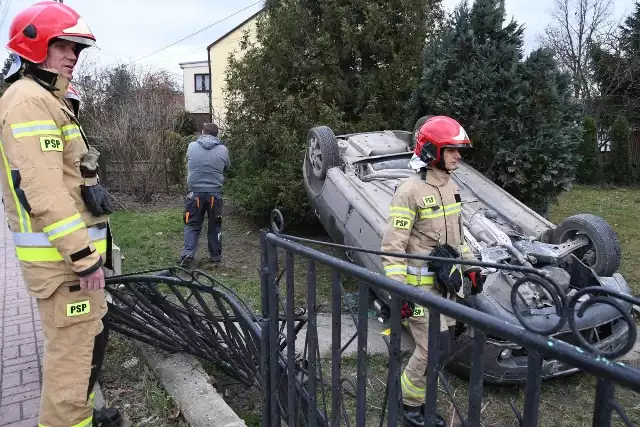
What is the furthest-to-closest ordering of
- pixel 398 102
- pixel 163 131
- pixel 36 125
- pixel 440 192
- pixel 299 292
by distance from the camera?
pixel 163 131 < pixel 398 102 < pixel 299 292 < pixel 440 192 < pixel 36 125

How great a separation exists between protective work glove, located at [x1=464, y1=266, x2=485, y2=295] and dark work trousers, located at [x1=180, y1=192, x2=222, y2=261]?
3.91 m

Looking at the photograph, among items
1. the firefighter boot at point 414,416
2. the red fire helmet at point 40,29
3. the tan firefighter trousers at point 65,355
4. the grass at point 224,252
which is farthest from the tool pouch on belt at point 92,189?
the grass at point 224,252

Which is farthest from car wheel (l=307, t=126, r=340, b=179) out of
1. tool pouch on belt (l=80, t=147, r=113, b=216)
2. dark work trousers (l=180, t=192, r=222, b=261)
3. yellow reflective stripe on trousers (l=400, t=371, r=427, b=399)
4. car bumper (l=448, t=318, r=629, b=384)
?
tool pouch on belt (l=80, t=147, r=113, b=216)

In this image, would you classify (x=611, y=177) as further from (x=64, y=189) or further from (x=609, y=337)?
(x=64, y=189)

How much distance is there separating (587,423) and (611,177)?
43.6 feet

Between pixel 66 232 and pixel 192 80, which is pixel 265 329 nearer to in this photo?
pixel 66 232

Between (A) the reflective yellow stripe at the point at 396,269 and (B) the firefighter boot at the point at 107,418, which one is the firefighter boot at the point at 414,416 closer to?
(A) the reflective yellow stripe at the point at 396,269

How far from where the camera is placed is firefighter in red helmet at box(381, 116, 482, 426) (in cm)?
311

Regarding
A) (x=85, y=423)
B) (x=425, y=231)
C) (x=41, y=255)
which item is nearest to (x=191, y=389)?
(x=85, y=423)

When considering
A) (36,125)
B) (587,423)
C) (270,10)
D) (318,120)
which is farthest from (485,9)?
(36,125)

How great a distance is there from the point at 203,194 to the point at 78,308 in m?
4.19

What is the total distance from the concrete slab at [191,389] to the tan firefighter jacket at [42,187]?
106 cm

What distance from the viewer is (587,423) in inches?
129

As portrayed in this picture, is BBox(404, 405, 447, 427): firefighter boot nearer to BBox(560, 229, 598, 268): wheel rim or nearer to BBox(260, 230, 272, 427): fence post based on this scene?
BBox(260, 230, 272, 427): fence post
